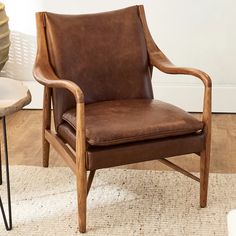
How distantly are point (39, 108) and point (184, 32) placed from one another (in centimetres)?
108

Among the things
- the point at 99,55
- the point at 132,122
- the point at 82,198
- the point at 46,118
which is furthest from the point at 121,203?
the point at 99,55

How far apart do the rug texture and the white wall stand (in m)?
0.97

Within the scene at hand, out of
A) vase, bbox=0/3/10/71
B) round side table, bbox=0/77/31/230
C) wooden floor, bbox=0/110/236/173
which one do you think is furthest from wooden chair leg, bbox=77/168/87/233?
vase, bbox=0/3/10/71

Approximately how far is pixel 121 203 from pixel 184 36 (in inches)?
54.9

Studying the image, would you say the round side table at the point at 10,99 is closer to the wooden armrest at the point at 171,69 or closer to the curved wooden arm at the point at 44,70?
the curved wooden arm at the point at 44,70

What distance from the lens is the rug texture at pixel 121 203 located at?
1.79 metres

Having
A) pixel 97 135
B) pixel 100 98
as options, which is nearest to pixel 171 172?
pixel 100 98

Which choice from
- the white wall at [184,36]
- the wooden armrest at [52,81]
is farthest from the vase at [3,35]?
the wooden armrest at [52,81]

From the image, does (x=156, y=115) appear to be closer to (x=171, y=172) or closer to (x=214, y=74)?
(x=171, y=172)

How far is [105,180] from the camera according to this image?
7.10 ft

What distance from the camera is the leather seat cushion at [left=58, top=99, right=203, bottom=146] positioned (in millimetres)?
1689

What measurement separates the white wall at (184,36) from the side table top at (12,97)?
1283mm

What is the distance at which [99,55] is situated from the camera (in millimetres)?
2090

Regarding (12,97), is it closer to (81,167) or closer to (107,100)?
(81,167)
